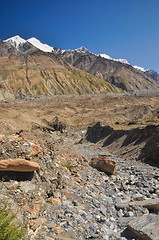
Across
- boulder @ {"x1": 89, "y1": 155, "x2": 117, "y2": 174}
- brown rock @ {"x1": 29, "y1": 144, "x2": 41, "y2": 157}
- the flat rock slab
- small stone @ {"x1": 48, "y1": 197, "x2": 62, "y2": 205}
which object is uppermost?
brown rock @ {"x1": 29, "y1": 144, "x2": 41, "y2": 157}

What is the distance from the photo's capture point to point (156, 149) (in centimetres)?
1570

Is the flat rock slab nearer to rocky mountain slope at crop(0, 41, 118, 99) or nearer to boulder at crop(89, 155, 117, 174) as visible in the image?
boulder at crop(89, 155, 117, 174)

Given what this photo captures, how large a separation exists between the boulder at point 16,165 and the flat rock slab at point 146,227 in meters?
4.19

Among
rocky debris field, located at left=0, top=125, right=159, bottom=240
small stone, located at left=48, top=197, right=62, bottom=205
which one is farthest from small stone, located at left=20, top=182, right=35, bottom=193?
small stone, located at left=48, top=197, right=62, bottom=205

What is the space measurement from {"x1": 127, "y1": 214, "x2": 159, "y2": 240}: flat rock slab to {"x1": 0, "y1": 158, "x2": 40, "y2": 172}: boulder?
13.8 ft

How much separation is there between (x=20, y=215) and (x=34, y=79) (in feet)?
380

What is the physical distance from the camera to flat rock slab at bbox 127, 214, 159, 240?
5151 mm

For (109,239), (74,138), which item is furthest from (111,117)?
(109,239)

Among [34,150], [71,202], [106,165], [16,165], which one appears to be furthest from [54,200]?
[106,165]

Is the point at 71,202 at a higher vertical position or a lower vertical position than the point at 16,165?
lower

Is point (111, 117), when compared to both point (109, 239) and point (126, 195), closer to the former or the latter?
point (126, 195)

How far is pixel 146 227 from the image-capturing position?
5.53 metres

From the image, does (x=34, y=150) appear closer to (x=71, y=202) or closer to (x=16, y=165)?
(x=16, y=165)

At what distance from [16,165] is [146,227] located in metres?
4.97
